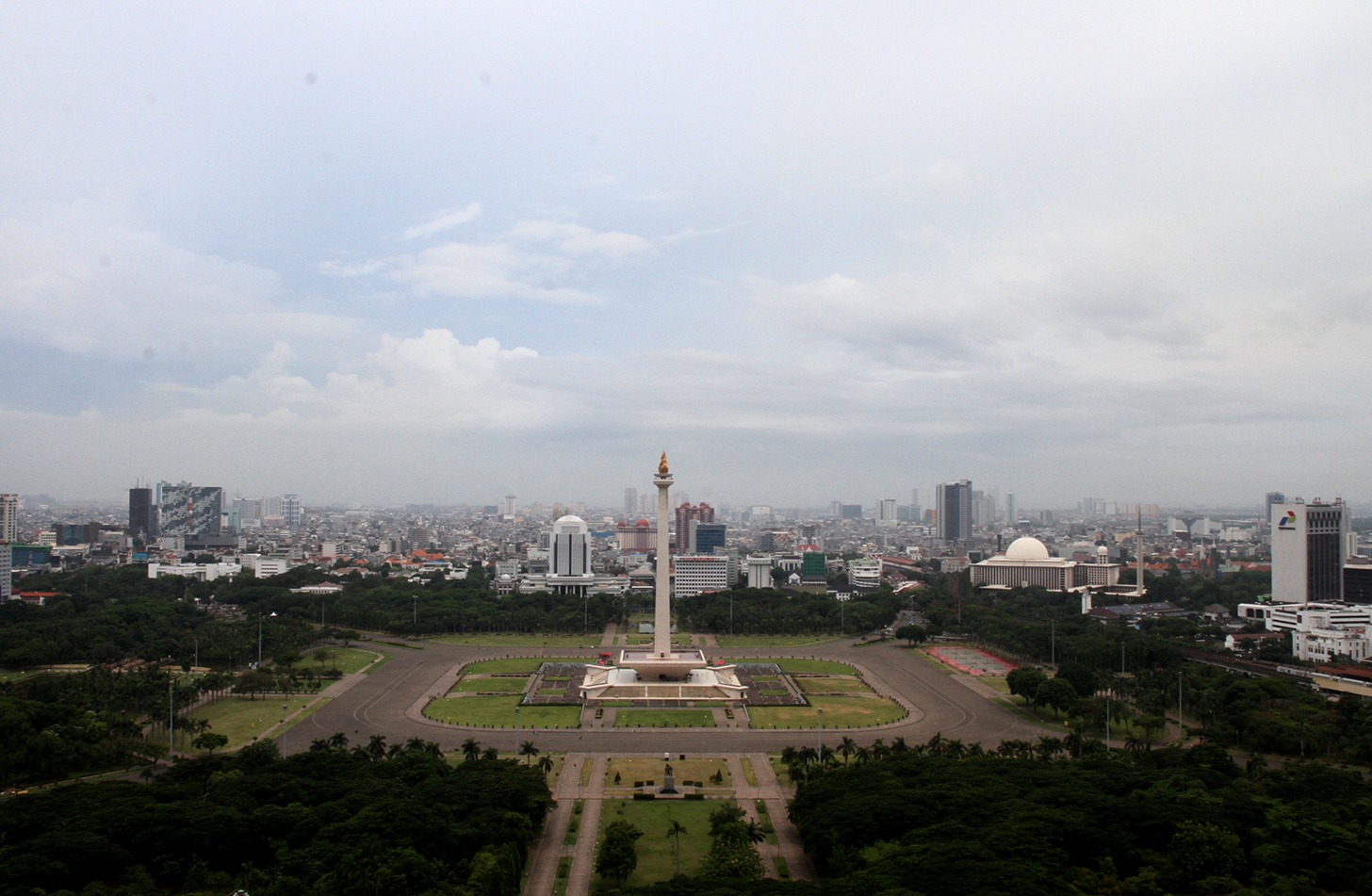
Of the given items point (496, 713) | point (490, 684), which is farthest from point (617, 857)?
point (490, 684)

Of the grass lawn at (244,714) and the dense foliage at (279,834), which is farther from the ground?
the dense foliage at (279,834)

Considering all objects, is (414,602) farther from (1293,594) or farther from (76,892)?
(1293,594)

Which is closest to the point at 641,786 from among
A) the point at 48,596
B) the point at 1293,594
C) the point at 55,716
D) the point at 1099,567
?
the point at 55,716

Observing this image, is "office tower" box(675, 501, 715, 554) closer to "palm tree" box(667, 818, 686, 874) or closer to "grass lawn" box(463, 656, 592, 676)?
"grass lawn" box(463, 656, 592, 676)

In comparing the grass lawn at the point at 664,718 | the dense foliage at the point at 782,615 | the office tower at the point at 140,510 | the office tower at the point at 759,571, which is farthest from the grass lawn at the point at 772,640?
the office tower at the point at 140,510

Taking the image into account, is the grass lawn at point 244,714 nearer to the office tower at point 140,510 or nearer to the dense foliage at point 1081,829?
the dense foliage at point 1081,829

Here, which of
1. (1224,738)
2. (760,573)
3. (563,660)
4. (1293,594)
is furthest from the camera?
(760,573)
